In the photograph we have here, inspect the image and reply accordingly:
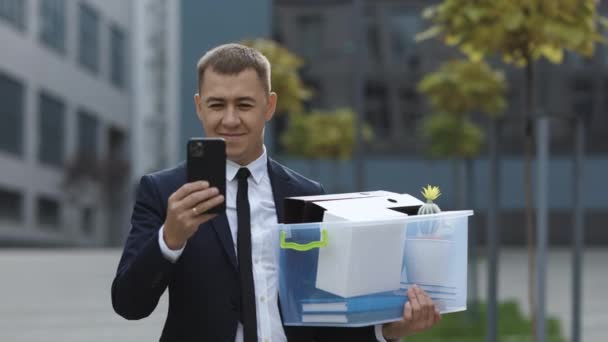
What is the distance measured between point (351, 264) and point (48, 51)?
5229 cm

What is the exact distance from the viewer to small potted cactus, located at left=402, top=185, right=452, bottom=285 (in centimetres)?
268

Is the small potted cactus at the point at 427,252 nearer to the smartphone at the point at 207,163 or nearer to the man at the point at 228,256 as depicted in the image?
the man at the point at 228,256

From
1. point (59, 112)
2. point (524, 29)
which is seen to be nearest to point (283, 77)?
point (524, 29)

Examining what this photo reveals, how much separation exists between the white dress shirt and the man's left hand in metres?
0.13

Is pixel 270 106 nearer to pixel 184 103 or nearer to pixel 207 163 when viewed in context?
pixel 207 163

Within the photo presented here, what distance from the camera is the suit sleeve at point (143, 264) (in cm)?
258

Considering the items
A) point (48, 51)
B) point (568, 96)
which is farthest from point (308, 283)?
point (48, 51)

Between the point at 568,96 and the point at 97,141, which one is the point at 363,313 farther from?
the point at 97,141

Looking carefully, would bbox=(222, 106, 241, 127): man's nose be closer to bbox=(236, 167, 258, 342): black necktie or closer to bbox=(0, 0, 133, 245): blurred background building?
bbox=(236, 167, 258, 342): black necktie

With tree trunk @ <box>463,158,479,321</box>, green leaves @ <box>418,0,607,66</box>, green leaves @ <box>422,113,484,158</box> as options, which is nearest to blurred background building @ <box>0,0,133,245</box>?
green leaves @ <box>422,113,484,158</box>

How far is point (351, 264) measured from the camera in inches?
Result: 102

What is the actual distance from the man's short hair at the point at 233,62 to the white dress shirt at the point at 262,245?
238 mm

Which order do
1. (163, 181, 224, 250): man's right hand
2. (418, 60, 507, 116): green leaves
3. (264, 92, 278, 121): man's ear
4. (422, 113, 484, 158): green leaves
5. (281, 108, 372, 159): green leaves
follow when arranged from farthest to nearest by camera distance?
(281, 108, 372, 159): green leaves
(422, 113, 484, 158): green leaves
(418, 60, 507, 116): green leaves
(264, 92, 278, 121): man's ear
(163, 181, 224, 250): man's right hand

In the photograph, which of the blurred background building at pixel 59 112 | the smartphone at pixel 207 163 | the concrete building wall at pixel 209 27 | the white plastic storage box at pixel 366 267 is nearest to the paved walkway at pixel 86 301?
the white plastic storage box at pixel 366 267
